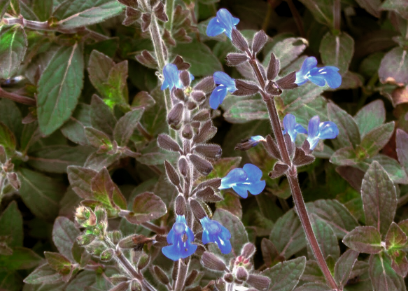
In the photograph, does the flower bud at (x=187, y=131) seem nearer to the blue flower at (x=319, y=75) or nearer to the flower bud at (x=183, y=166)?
the flower bud at (x=183, y=166)

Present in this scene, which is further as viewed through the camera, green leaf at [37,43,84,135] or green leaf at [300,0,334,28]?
green leaf at [300,0,334,28]

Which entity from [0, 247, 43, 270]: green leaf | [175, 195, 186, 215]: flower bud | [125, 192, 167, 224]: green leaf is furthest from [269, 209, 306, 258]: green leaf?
[0, 247, 43, 270]: green leaf

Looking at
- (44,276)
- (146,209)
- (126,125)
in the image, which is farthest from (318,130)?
(44,276)

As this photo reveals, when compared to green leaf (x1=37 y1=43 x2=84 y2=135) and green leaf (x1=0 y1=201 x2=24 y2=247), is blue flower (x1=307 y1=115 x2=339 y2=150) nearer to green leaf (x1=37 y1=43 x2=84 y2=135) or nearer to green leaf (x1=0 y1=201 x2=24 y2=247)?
green leaf (x1=37 y1=43 x2=84 y2=135)

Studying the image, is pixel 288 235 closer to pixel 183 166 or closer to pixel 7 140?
pixel 183 166

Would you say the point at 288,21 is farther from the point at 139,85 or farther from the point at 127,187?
the point at 127,187

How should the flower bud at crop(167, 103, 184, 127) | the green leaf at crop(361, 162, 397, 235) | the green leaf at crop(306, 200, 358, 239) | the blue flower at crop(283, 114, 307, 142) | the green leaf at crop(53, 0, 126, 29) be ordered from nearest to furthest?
the flower bud at crop(167, 103, 184, 127) < the blue flower at crop(283, 114, 307, 142) < the green leaf at crop(361, 162, 397, 235) < the green leaf at crop(306, 200, 358, 239) < the green leaf at crop(53, 0, 126, 29)

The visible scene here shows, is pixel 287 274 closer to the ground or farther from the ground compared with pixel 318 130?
closer to the ground
